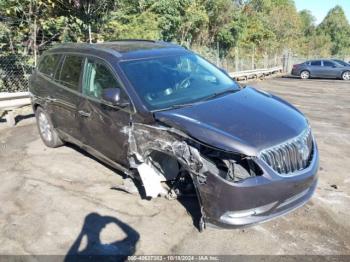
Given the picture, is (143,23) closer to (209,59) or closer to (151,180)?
(209,59)

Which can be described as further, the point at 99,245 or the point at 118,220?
the point at 118,220

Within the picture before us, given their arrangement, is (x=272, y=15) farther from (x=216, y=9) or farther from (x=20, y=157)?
(x=20, y=157)

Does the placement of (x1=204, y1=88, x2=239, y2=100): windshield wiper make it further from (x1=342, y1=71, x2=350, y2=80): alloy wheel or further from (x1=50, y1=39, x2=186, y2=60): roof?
(x1=342, y1=71, x2=350, y2=80): alloy wheel

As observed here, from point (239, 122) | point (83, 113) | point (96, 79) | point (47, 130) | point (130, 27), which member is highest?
point (130, 27)

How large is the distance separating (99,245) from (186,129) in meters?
1.44

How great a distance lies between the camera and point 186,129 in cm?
395

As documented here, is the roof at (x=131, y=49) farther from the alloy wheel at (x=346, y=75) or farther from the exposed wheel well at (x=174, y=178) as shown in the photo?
the alloy wheel at (x=346, y=75)

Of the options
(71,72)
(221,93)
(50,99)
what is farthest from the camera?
(50,99)

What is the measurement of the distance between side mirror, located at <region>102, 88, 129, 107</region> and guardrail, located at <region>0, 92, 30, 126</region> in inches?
211

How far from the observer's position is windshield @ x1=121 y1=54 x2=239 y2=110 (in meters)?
4.66

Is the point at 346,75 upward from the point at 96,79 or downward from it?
downward

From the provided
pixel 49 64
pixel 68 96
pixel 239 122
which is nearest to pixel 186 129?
pixel 239 122

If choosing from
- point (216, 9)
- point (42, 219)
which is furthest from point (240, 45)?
point (42, 219)

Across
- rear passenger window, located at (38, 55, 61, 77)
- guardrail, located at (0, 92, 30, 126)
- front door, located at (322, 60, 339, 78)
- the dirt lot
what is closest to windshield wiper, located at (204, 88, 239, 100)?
the dirt lot
